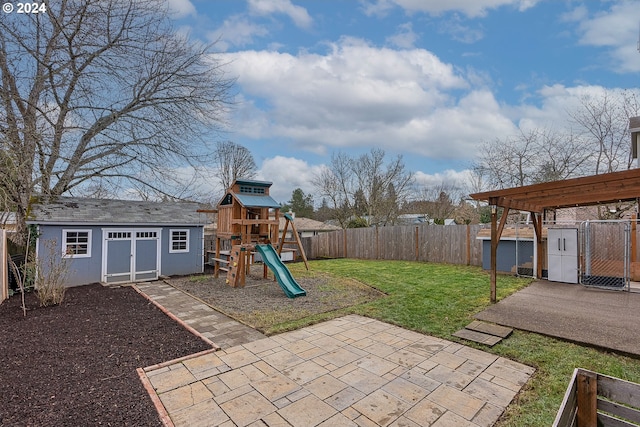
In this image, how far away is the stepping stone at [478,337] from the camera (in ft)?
13.7

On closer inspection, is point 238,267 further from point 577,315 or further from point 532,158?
point 532,158

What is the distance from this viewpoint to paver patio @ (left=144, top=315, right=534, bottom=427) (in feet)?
8.73

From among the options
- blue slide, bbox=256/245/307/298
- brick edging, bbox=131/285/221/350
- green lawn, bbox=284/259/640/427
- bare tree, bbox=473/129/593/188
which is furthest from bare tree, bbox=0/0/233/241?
bare tree, bbox=473/129/593/188

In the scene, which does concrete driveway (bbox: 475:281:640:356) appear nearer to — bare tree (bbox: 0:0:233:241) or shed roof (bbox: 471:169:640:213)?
shed roof (bbox: 471:169:640:213)

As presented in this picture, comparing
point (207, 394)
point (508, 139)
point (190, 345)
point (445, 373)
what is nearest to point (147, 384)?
point (207, 394)

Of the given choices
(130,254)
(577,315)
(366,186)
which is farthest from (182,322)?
(366,186)

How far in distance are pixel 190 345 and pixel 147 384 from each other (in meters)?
1.03

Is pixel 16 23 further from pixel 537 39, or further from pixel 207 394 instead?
pixel 537 39

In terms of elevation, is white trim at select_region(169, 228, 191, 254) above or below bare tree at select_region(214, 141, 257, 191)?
below

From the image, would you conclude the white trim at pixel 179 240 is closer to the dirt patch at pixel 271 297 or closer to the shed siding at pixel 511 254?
the dirt patch at pixel 271 297

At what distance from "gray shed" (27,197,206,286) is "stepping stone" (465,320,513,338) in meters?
9.08

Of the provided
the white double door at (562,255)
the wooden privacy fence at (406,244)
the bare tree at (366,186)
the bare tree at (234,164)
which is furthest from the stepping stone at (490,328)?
the bare tree at (234,164)

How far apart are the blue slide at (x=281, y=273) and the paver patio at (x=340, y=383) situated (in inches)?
102

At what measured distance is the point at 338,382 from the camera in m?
3.23
